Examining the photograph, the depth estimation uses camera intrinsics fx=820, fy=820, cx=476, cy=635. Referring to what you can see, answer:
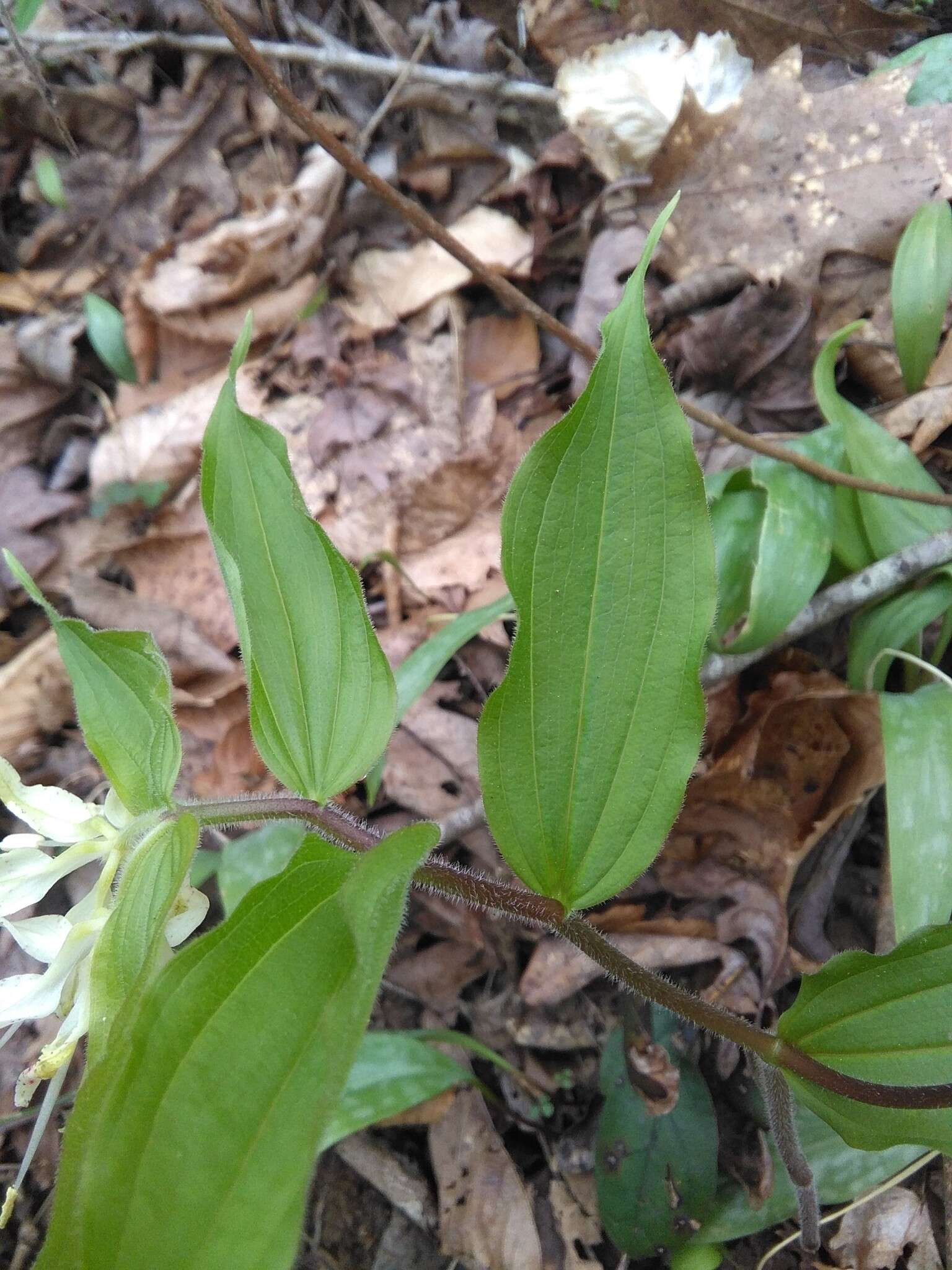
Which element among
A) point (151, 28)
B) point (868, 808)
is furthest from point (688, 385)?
point (151, 28)

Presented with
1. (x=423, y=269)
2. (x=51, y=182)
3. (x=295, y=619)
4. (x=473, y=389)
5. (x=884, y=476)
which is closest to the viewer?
(x=295, y=619)

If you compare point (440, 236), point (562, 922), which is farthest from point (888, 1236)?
point (440, 236)

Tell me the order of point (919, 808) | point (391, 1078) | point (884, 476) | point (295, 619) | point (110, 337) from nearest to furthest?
point (295, 619) → point (919, 808) → point (391, 1078) → point (884, 476) → point (110, 337)

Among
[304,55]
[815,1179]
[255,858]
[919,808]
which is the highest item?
[304,55]

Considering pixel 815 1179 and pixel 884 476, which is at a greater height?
pixel 884 476

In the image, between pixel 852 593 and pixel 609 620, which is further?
pixel 852 593

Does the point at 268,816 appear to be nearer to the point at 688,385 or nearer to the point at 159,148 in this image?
the point at 688,385

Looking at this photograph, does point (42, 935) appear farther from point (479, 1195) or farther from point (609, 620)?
point (479, 1195)
